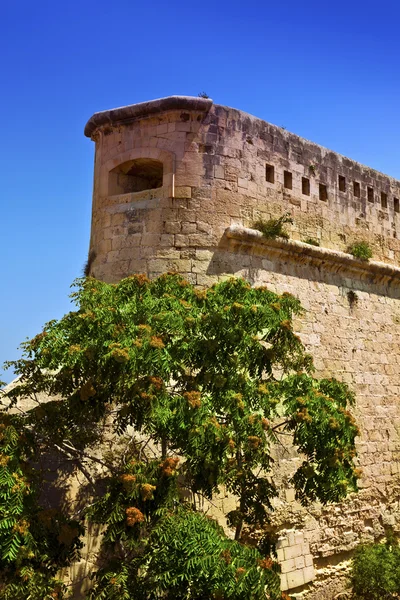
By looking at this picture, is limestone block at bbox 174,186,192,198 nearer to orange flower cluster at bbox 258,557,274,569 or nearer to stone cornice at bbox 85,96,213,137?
stone cornice at bbox 85,96,213,137

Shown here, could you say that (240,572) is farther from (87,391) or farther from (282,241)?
(282,241)

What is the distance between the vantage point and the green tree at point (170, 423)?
15.9 ft

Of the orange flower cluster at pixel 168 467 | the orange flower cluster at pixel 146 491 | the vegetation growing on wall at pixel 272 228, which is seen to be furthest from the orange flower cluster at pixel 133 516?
the vegetation growing on wall at pixel 272 228

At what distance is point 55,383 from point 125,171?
15.4 ft

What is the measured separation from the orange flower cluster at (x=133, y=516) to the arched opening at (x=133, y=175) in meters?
5.62

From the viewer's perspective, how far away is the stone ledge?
29.3 ft

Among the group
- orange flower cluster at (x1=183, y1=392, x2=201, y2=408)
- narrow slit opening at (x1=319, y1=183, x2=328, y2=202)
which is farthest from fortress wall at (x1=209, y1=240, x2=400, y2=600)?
orange flower cluster at (x1=183, y1=392, x2=201, y2=408)

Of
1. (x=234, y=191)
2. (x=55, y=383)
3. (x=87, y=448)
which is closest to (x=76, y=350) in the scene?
(x=55, y=383)

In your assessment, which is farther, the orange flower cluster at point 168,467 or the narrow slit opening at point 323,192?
the narrow slit opening at point 323,192

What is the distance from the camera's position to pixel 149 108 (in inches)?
354

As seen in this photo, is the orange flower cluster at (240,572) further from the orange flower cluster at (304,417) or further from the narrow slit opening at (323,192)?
the narrow slit opening at (323,192)

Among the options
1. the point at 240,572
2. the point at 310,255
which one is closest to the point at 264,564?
the point at 240,572

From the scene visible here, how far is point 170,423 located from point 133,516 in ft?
2.68

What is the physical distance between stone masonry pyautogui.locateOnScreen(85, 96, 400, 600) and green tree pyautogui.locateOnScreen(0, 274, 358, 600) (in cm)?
259
